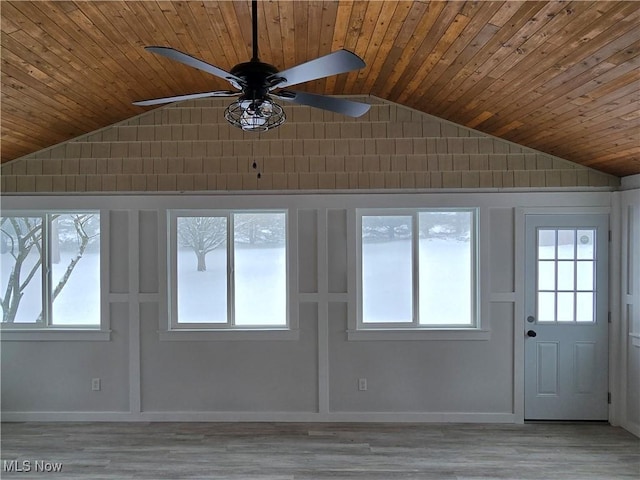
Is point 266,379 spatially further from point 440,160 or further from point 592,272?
point 592,272

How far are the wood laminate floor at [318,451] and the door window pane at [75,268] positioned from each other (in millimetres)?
1087

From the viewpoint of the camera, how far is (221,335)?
161 inches

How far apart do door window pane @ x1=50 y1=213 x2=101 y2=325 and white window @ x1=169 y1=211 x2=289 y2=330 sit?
866 millimetres

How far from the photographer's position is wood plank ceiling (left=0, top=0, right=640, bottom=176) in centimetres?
218

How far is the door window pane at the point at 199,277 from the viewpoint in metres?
4.19

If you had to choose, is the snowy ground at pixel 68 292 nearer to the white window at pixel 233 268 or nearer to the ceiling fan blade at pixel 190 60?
the white window at pixel 233 268

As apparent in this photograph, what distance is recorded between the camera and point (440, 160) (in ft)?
13.4

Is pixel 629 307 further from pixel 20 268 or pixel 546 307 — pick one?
pixel 20 268

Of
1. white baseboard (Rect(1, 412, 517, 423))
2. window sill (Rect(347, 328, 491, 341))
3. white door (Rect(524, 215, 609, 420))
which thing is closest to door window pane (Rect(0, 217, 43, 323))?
white baseboard (Rect(1, 412, 517, 423))

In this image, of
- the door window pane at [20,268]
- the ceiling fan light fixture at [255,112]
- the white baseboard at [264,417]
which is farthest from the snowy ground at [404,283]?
the door window pane at [20,268]

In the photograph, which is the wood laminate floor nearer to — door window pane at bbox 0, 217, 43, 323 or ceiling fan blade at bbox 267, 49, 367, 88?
door window pane at bbox 0, 217, 43, 323

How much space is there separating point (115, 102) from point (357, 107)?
2.42 m

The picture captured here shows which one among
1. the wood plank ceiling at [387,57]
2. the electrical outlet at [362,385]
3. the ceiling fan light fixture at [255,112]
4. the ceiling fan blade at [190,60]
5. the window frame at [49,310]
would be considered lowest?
the electrical outlet at [362,385]

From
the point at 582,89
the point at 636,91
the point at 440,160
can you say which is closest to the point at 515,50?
the point at 582,89
